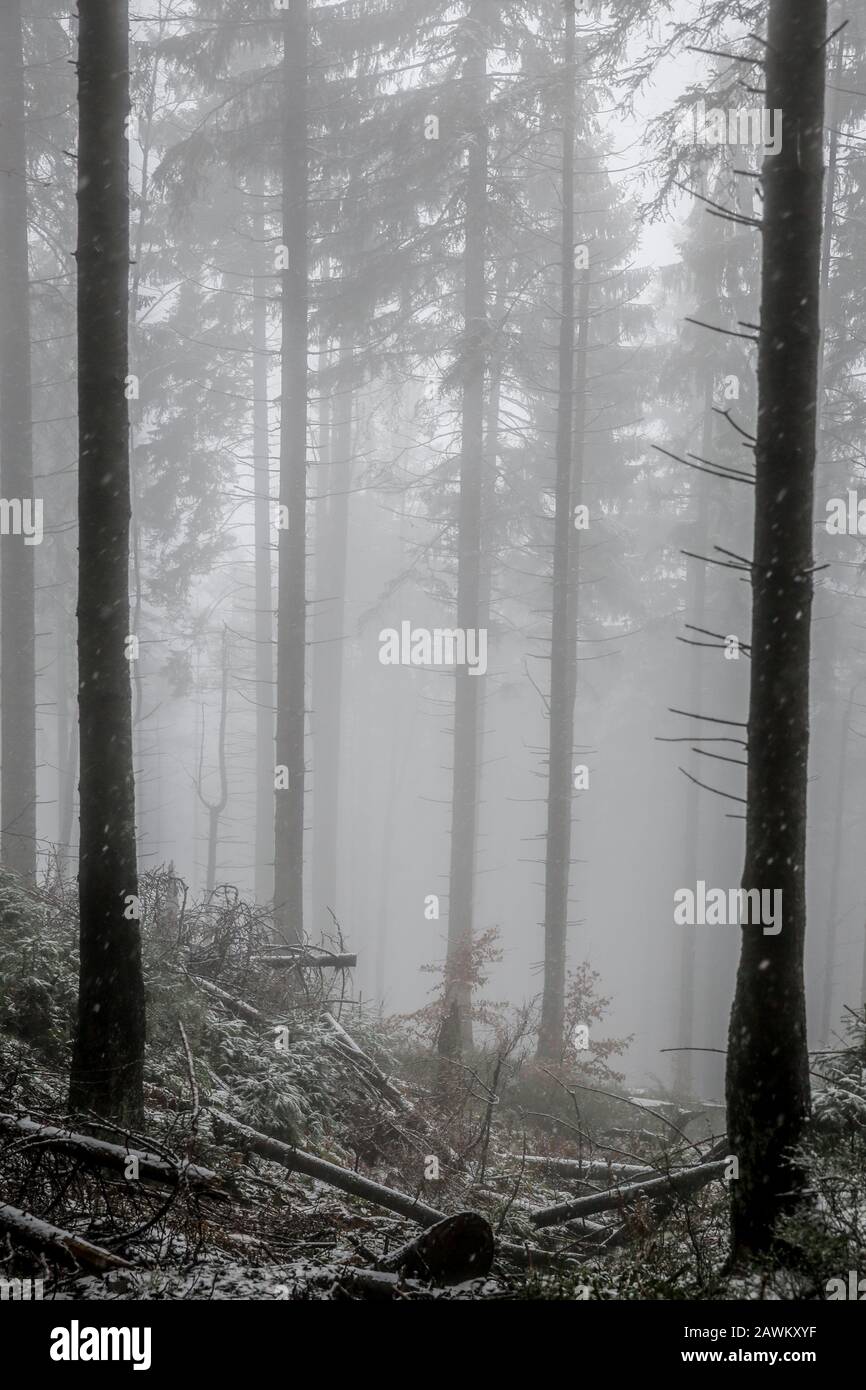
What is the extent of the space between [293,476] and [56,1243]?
10225 millimetres

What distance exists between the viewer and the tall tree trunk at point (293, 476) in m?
12.3

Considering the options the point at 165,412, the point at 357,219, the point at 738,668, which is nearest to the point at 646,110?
the point at 357,219

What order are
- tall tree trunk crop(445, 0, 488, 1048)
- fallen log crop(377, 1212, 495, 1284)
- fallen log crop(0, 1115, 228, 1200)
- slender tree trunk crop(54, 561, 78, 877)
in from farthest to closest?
slender tree trunk crop(54, 561, 78, 877)
tall tree trunk crop(445, 0, 488, 1048)
fallen log crop(0, 1115, 228, 1200)
fallen log crop(377, 1212, 495, 1284)

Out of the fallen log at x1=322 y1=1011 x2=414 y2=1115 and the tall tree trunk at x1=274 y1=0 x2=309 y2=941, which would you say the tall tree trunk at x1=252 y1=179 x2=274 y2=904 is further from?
the fallen log at x1=322 y1=1011 x2=414 y2=1115

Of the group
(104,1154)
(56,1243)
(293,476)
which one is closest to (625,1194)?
(104,1154)

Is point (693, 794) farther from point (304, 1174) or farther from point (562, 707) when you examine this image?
point (304, 1174)

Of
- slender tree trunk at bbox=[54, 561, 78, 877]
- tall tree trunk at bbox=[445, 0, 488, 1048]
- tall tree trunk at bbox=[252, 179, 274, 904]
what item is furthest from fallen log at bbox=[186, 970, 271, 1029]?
slender tree trunk at bbox=[54, 561, 78, 877]

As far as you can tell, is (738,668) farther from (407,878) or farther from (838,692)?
(407,878)

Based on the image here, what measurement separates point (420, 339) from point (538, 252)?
8.85 feet

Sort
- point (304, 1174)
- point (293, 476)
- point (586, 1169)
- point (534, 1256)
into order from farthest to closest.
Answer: point (293, 476) < point (586, 1169) < point (304, 1174) < point (534, 1256)

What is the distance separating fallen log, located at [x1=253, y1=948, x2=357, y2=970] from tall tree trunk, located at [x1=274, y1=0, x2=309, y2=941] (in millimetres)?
2275

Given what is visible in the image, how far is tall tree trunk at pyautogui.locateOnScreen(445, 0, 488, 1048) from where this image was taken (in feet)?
43.2

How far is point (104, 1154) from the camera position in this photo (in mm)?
4430

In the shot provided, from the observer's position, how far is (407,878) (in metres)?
46.1
